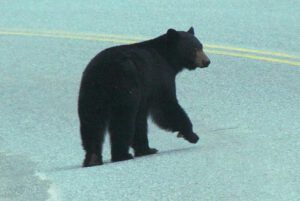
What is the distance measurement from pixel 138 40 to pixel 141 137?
5.61 meters

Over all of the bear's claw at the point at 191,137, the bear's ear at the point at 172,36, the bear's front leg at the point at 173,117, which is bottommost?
the bear's claw at the point at 191,137

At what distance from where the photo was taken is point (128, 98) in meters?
7.80

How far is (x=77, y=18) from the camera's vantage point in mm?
16062

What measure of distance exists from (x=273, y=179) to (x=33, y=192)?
172 centimetres

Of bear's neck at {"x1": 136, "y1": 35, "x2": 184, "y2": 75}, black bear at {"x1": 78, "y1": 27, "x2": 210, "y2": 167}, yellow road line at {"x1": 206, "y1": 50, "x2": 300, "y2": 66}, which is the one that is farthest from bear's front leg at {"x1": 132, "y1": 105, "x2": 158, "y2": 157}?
yellow road line at {"x1": 206, "y1": 50, "x2": 300, "y2": 66}

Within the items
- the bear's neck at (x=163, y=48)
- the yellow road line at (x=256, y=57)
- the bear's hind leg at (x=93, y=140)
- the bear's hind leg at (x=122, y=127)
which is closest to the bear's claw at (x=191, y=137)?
the bear's neck at (x=163, y=48)

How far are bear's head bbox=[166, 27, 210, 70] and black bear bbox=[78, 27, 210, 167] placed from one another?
12mm

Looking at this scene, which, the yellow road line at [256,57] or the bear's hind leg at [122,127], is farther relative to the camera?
the yellow road line at [256,57]

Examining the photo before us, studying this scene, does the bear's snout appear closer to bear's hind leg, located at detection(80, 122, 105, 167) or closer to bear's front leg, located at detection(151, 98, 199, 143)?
bear's front leg, located at detection(151, 98, 199, 143)

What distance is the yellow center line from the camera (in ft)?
40.8

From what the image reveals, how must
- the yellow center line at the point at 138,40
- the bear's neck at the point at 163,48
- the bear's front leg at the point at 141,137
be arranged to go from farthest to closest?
1. the yellow center line at the point at 138,40
2. the bear's neck at the point at 163,48
3. the bear's front leg at the point at 141,137

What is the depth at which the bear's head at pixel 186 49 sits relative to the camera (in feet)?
28.6

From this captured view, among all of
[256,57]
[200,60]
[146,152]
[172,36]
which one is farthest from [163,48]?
[256,57]

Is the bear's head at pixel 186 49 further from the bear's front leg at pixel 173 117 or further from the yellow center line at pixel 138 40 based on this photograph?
the yellow center line at pixel 138 40
